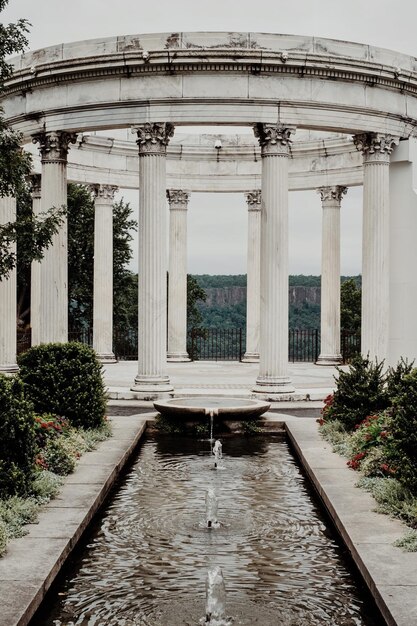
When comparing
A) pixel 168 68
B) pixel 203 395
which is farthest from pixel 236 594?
pixel 168 68

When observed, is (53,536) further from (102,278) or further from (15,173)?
(102,278)

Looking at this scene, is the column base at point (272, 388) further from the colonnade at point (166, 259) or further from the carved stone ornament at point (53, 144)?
the carved stone ornament at point (53, 144)

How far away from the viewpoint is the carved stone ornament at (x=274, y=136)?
47281mm

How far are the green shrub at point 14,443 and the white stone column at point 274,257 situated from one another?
85.8ft

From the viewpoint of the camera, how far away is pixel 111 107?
4847 cm

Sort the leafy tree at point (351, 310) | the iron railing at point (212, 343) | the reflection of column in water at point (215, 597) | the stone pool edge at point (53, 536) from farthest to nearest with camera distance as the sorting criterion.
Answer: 1. the leafy tree at point (351, 310)
2. the iron railing at point (212, 343)
3. the reflection of column in water at point (215, 597)
4. the stone pool edge at point (53, 536)

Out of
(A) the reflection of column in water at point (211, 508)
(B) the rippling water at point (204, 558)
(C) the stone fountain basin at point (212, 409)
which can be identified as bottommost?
(B) the rippling water at point (204, 558)

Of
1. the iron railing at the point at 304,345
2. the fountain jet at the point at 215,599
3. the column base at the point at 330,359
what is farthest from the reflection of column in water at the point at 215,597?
the iron railing at the point at 304,345

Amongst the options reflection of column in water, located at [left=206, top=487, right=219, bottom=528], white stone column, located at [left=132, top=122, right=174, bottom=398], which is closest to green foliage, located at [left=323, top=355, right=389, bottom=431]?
reflection of column in water, located at [left=206, top=487, right=219, bottom=528]

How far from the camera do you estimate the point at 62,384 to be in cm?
3334

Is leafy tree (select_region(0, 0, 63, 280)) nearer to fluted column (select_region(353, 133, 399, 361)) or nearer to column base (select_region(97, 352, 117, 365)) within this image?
fluted column (select_region(353, 133, 399, 361))

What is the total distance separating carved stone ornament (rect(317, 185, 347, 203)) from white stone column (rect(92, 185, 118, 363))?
713 inches

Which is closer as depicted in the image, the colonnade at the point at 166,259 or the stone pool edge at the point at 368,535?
the stone pool edge at the point at 368,535

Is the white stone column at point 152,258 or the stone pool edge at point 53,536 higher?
the white stone column at point 152,258
